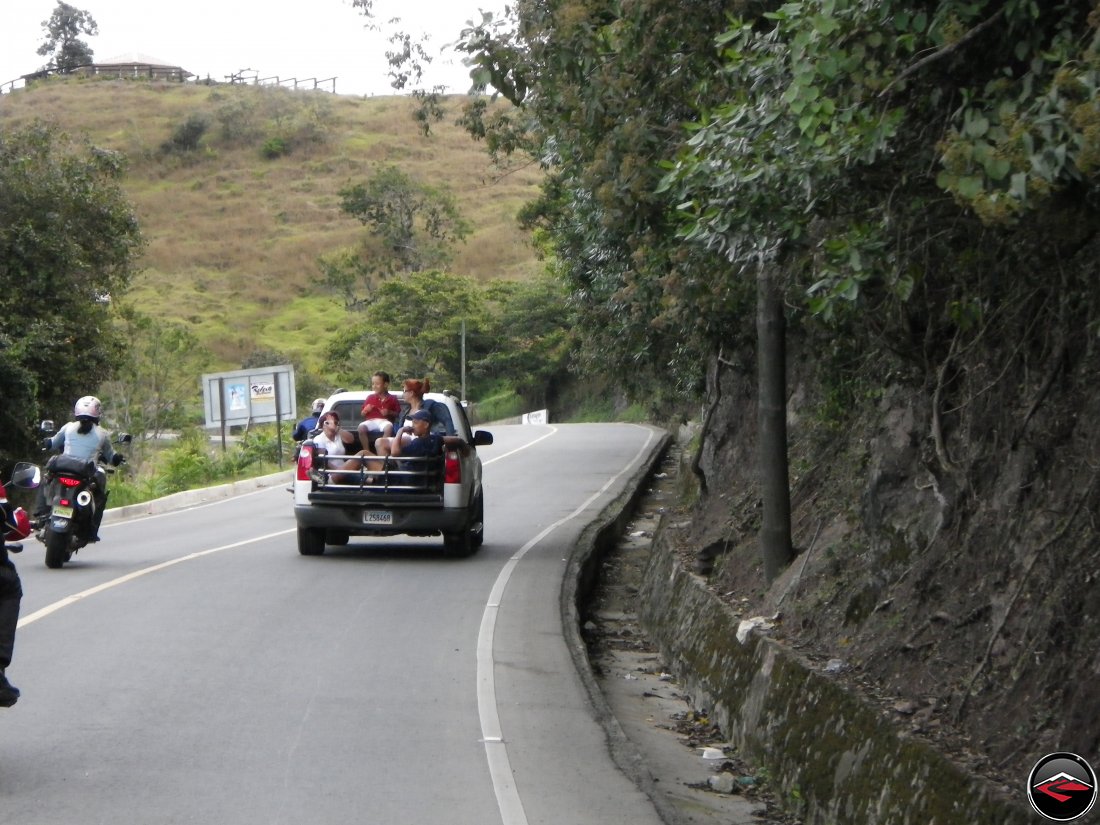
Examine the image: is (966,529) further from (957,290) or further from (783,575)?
(783,575)

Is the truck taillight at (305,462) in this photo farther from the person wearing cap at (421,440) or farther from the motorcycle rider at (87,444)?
the motorcycle rider at (87,444)

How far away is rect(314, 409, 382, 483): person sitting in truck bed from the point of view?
15.4 m

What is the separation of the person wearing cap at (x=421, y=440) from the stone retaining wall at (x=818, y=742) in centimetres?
491

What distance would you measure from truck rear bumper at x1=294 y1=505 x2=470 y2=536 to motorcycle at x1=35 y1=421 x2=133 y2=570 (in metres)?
2.31

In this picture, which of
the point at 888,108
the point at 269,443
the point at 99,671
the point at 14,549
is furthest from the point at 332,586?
the point at 269,443


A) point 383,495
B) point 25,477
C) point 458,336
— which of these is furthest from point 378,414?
point 458,336

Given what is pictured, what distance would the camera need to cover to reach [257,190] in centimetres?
12069

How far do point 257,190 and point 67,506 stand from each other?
111 metres

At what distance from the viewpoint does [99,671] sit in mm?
9180

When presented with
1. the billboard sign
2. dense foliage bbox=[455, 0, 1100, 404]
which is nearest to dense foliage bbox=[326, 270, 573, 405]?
the billboard sign

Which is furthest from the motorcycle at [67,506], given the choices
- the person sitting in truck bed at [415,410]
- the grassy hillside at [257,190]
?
the grassy hillside at [257,190]

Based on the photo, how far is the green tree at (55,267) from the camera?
27.3 metres

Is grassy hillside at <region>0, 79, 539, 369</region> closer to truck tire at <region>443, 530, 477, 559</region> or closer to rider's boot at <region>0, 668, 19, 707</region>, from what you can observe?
truck tire at <region>443, 530, 477, 559</region>

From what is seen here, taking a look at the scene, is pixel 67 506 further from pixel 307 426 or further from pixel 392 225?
pixel 392 225
